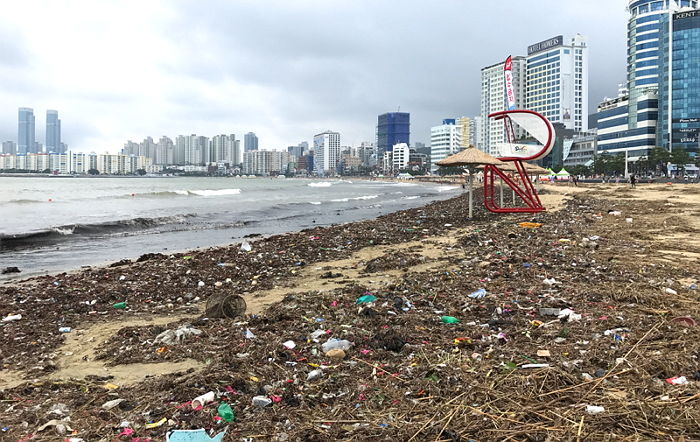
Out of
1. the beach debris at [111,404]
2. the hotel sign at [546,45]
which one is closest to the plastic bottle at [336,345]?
the beach debris at [111,404]

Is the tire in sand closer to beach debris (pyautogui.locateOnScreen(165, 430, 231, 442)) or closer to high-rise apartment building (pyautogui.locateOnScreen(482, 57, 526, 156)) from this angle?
beach debris (pyautogui.locateOnScreen(165, 430, 231, 442))

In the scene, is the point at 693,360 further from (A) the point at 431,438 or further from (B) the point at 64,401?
(B) the point at 64,401

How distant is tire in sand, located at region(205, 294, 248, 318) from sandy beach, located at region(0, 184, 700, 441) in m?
0.21

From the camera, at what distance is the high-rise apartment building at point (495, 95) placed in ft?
477

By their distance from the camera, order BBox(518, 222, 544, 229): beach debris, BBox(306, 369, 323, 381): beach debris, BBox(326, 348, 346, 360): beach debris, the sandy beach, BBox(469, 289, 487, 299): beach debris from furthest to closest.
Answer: BBox(518, 222, 544, 229): beach debris
BBox(469, 289, 487, 299): beach debris
BBox(326, 348, 346, 360): beach debris
BBox(306, 369, 323, 381): beach debris
the sandy beach

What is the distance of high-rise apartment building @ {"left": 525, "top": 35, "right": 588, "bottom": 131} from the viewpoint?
432ft

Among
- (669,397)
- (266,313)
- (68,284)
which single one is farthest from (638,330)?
(68,284)

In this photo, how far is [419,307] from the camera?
569 cm

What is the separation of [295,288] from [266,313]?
5.91 feet

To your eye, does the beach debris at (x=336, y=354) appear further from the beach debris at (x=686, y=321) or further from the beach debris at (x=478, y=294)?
the beach debris at (x=686, y=321)

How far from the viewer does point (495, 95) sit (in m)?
159

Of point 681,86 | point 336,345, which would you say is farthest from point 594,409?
point 681,86

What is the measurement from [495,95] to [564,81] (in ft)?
95.1

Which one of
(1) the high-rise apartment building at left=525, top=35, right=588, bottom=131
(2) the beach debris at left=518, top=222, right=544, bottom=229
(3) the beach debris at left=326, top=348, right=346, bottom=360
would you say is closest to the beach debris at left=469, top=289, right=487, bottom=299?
(3) the beach debris at left=326, top=348, right=346, bottom=360
